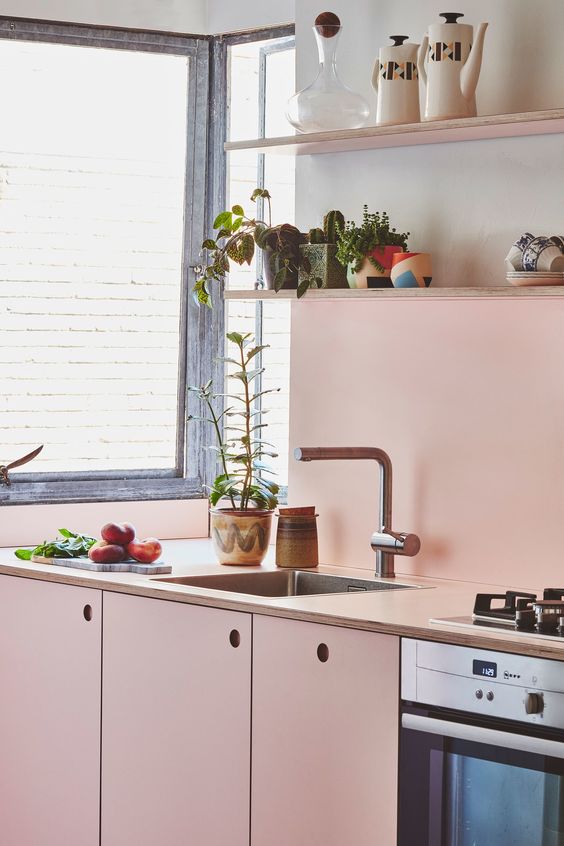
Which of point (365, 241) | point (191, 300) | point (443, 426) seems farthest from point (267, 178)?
point (443, 426)

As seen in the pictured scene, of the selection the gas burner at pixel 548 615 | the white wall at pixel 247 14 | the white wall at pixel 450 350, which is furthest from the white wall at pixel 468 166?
the gas burner at pixel 548 615

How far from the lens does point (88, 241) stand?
393cm

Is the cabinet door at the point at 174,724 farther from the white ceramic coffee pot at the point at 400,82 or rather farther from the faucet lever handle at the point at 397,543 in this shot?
the white ceramic coffee pot at the point at 400,82

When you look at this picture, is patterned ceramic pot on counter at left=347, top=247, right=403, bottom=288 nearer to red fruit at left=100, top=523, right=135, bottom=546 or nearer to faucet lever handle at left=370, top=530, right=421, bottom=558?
faucet lever handle at left=370, top=530, right=421, bottom=558

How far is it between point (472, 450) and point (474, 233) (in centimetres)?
52

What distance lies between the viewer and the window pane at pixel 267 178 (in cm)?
395

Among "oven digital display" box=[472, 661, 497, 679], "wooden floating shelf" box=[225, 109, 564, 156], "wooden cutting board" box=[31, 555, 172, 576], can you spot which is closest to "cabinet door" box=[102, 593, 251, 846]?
"wooden cutting board" box=[31, 555, 172, 576]

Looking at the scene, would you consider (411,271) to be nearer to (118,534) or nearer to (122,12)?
(118,534)

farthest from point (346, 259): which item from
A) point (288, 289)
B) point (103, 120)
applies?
point (103, 120)

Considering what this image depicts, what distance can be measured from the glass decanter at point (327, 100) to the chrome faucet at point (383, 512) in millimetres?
792

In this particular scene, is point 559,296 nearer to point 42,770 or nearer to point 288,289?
point 288,289

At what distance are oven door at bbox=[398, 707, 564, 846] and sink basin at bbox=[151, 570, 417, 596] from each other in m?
0.66

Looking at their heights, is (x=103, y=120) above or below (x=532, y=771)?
above

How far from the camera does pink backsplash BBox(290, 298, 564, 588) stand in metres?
3.08
